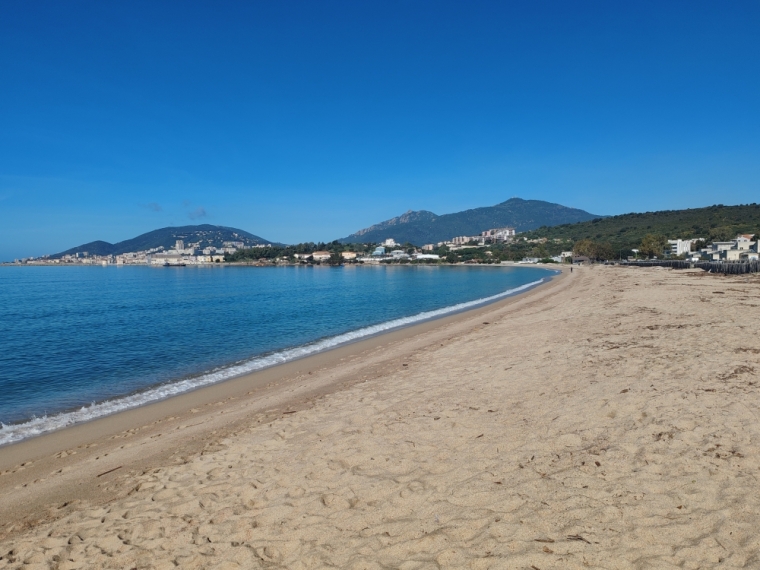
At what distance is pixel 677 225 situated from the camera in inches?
4360

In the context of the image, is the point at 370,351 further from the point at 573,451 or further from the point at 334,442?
the point at 573,451

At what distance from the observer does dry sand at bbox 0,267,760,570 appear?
3.25 meters

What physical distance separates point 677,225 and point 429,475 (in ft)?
427

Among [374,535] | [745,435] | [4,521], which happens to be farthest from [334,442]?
[745,435]

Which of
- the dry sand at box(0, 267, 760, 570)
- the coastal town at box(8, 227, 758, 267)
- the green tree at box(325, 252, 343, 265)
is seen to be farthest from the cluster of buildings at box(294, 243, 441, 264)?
the dry sand at box(0, 267, 760, 570)

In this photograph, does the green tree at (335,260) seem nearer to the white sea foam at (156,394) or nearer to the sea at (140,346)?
the sea at (140,346)

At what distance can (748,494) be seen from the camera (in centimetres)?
351

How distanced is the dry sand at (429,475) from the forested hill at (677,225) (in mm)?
86851

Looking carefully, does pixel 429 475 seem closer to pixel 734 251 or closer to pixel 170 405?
pixel 170 405

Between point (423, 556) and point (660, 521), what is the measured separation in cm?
177

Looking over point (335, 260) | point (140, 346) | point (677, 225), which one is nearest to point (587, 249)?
point (677, 225)

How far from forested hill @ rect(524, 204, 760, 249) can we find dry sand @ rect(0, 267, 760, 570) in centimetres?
8685

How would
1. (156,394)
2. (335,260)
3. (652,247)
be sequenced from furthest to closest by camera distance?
1. (335,260)
2. (652,247)
3. (156,394)

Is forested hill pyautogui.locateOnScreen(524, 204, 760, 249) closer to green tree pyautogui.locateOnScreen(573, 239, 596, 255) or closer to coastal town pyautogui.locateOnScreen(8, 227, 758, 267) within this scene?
coastal town pyautogui.locateOnScreen(8, 227, 758, 267)
